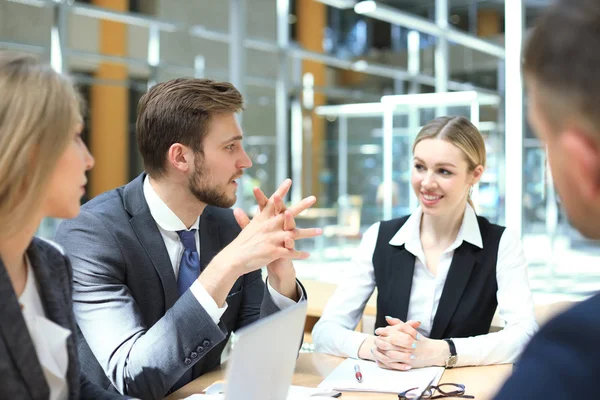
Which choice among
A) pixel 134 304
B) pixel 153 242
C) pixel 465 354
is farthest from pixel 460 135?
pixel 134 304

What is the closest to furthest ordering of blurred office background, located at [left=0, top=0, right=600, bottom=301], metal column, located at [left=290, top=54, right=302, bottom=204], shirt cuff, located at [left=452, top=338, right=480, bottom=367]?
1. shirt cuff, located at [left=452, top=338, right=480, bottom=367]
2. blurred office background, located at [left=0, top=0, right=600, bottom=301]
3. metal column, located at [left=290, top=54, right=302, bottom=204]

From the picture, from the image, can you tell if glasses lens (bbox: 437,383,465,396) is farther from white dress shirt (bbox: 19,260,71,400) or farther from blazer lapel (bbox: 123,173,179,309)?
white dress shirt (bbox: 19,260,71,400)

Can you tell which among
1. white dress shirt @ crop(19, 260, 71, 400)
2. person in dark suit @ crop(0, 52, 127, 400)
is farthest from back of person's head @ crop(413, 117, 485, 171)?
white dress shirt @ crop(19, 260, 71, 400)

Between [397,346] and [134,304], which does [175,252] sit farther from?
[397,346]

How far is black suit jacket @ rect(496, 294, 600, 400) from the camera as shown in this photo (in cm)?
66

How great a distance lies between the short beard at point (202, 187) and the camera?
2.20 m

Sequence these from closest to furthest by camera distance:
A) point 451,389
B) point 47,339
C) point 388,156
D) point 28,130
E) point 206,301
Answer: point 28,130 < point 47,339 < point 206,301 < point 451,389 < point 388,156

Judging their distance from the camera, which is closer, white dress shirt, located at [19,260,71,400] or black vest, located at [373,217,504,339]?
white dress shirt, located at [19,260,71,400]

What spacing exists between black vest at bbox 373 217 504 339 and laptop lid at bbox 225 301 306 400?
981mm

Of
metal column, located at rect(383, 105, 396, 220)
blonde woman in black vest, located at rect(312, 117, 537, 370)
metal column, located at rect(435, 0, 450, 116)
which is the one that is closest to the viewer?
blonde woman in black vest, located at rect(312, 117, 537, 370)

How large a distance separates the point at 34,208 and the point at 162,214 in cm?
89

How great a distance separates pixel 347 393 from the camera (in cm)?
187

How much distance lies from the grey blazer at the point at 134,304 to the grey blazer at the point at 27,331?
36 centimetres

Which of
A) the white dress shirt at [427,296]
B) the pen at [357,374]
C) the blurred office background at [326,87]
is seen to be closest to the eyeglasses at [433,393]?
the pen at [357,374]
